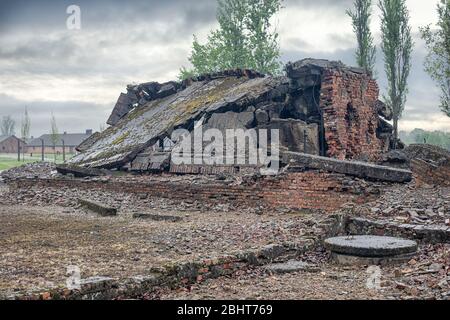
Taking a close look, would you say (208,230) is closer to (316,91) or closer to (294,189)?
(294,189)

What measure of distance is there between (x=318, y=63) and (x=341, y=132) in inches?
82.1

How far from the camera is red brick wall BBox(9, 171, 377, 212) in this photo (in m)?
9.88

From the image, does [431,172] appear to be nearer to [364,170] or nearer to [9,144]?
[364,170]

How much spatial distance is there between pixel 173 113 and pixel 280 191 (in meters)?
6.96

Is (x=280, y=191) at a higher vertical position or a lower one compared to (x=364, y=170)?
lower

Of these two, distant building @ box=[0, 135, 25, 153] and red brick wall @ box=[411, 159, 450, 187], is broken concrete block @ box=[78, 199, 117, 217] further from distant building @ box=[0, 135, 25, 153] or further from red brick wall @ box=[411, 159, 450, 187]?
distant building @ box=[0, 135, 25, 153]

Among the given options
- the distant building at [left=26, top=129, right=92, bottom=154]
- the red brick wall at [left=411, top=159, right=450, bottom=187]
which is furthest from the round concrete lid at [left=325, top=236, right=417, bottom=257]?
the distant building at [left=26, top=129, right=92, bottom=154]

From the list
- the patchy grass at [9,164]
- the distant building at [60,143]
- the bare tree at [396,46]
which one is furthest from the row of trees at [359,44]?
Result: the distant building at [60,143]

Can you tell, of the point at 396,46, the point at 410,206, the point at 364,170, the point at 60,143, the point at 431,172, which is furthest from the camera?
the point at 60,143

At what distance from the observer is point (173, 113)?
16562 mm

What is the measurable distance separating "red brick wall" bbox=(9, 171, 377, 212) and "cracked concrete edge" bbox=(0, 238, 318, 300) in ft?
10.4

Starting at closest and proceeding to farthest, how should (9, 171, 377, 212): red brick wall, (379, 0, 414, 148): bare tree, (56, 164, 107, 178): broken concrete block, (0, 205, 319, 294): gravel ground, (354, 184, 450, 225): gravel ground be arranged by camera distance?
(0, 205, 319, 294): gravel ground
(354, 184, 450, 225): gravel ground
(9, 171, 377, 212): red brick wall
(56, 164, 107, 178): broken concrete block
(379, 0, 414, 148): bare tree

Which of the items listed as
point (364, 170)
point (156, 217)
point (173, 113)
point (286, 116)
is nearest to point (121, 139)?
point (173, 113)

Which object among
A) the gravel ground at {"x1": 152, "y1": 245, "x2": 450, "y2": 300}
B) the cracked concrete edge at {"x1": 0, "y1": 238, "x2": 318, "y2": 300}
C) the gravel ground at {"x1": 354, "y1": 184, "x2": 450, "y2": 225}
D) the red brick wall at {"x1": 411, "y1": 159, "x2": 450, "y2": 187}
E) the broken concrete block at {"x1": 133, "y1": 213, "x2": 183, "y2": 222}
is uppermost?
the red brick wall at {"x1": 411, "y1": 159, "x2": 450, "y2": 187}
